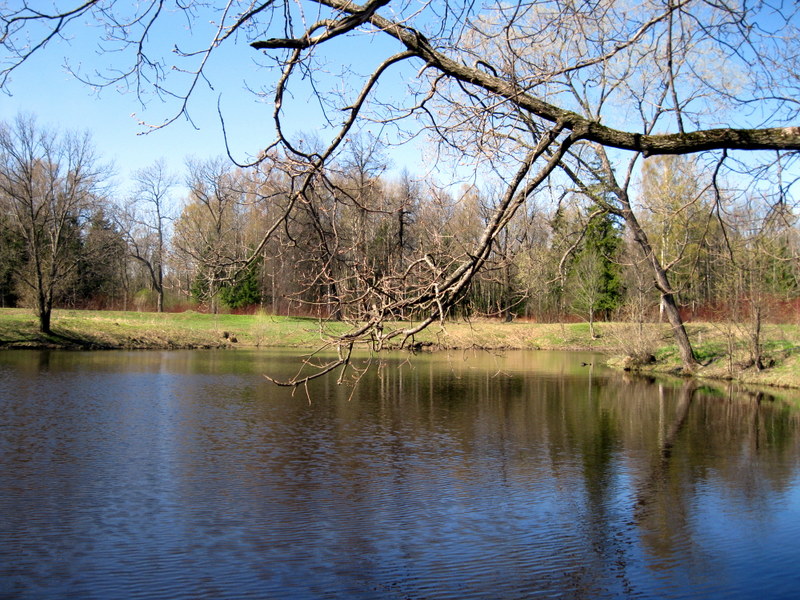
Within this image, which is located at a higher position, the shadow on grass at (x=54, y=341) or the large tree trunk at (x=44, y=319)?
the large tree trunk at (x=44, y=319)

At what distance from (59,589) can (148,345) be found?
27.4m

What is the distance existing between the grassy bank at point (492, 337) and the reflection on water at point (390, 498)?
8.29ft

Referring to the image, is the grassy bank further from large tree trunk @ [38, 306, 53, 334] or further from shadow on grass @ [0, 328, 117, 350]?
large tree trunk @ [38, 306, 53, 334]

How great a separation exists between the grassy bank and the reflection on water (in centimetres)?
253

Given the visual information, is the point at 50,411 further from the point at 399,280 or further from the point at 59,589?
the point at 399,280

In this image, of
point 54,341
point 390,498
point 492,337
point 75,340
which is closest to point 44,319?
point 54,341

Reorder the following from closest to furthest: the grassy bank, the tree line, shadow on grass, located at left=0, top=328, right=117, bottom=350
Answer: the tree line < the grassy bank < shadow on grass, located at left=0, top=328, right=117, bottom=350

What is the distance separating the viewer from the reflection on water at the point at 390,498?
252 inches

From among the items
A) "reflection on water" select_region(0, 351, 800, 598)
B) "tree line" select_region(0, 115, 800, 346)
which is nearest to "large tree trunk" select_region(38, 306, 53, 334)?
"tree line" select_region(0, 115, 800, 346)

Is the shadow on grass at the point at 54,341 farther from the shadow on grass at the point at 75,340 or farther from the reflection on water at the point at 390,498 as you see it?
the reflection on water at the point at 390,498

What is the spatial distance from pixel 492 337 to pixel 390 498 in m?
Result: 22.8

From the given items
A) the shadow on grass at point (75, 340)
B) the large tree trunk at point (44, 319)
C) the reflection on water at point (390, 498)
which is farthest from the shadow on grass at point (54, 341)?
the reflection on water at point (390, 498)

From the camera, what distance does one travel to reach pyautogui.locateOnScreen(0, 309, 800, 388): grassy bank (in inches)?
805

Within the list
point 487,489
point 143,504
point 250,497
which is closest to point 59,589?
point 143,504
